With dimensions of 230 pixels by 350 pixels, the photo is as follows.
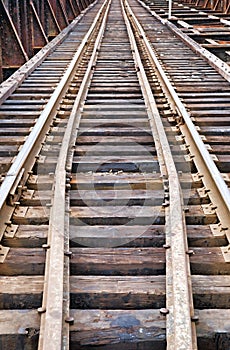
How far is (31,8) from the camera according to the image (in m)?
11.6

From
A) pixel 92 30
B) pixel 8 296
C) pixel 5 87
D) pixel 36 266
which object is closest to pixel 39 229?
pixel 36 266

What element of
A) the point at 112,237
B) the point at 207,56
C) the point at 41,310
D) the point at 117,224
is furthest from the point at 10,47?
the point at 41,310

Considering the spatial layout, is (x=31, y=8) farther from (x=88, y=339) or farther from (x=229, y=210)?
(x=88, y=339)

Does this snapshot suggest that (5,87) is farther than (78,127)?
Yes

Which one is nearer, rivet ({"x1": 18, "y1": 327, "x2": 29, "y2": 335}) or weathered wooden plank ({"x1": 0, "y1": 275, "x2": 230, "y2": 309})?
rivet ({"x1": 18, "y1": 327, "x2": 29, "y2": 335})

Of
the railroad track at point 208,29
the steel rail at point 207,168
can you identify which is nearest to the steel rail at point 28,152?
the steel rail at point 207,168

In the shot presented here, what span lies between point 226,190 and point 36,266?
1471mm

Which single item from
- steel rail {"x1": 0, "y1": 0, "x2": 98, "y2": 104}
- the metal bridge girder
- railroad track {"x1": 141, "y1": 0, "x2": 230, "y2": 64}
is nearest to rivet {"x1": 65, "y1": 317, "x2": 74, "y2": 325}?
steel rail {"x1": 0, "y1": 0, "x2": 98, "y2": 104}

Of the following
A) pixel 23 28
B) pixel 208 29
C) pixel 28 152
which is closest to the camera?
pixel 28 152

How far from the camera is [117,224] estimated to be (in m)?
3.57

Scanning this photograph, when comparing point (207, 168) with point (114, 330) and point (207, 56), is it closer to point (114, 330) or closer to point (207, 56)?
point (114, 330)

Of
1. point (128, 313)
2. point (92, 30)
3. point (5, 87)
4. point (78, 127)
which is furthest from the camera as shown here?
point (92, 30)

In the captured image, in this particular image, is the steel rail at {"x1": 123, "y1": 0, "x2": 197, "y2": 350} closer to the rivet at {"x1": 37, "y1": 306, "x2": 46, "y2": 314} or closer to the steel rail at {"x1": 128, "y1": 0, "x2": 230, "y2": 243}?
the steel rail at {"x1": 128, "y1": 0, "x2": 230, "y2": 243}

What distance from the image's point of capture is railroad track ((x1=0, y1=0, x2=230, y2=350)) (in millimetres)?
2537
